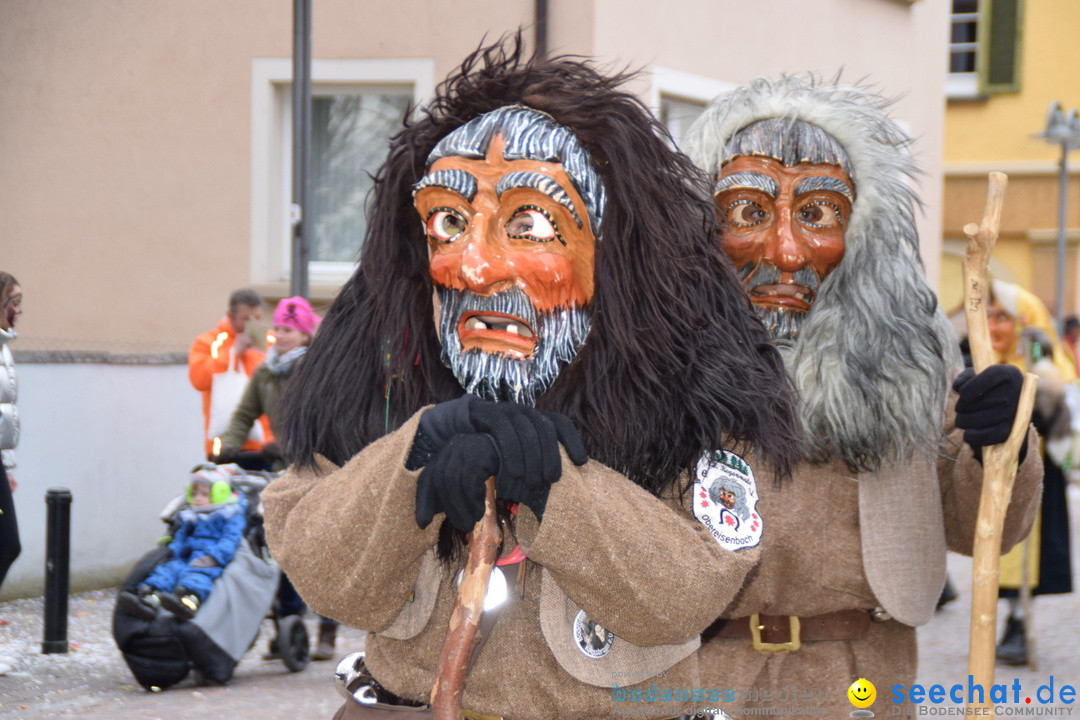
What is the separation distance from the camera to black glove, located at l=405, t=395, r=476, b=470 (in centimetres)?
182

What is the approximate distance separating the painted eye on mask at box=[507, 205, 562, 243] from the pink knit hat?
433 cm

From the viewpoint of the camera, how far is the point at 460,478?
1764mm

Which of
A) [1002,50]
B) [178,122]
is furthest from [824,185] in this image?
[1002,50]

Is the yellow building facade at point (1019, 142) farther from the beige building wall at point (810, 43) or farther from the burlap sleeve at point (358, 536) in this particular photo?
the burlap sleeve at point (358, 536)

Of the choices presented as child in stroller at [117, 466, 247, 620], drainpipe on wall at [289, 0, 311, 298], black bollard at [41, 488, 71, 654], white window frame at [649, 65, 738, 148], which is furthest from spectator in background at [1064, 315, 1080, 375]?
black bollard at [41, 488, 71, 654]

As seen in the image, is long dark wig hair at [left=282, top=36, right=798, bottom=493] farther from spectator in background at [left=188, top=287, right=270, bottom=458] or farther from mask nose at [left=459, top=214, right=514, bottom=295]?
spectator in background at [left=188, top=287, right=270, bottom=458]

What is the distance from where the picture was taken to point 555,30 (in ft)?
27.1

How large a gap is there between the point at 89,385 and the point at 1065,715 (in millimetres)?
5138

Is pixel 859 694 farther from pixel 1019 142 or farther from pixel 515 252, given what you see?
pixel 1019 142

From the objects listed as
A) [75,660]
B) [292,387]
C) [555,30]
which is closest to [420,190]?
[292,387]

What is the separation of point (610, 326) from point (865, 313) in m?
0.86

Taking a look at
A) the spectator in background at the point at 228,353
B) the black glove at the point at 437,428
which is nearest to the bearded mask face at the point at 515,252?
the black glove at the point at 437,428

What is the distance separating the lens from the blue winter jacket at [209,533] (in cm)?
568

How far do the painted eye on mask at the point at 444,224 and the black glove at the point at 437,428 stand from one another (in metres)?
0.30
